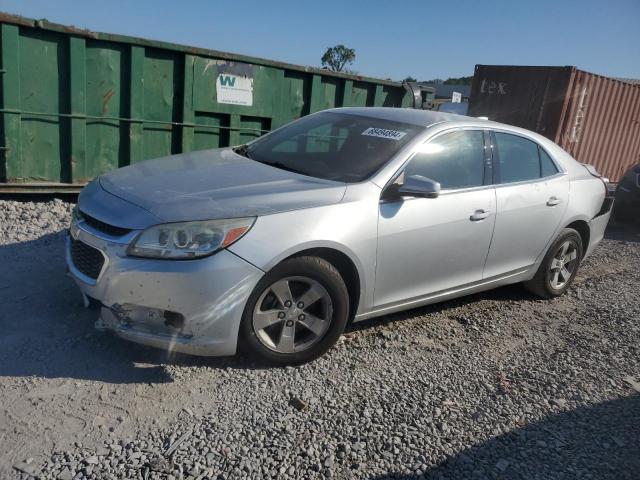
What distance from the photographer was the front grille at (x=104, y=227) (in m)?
3.07

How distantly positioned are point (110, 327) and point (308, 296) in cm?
113

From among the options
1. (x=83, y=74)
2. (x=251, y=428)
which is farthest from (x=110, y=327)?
(x=83, y=74)

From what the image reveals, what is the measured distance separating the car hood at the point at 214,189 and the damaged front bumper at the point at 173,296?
0.26 metres

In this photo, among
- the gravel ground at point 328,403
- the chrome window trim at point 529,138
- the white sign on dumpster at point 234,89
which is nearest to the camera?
the gravel ground at point 328,403

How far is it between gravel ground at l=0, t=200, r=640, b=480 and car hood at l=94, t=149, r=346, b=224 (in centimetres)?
95

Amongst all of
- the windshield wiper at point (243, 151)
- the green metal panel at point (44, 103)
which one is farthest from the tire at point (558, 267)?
the green metal panel at point (44, 103)

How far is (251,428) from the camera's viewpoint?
9.44 ft

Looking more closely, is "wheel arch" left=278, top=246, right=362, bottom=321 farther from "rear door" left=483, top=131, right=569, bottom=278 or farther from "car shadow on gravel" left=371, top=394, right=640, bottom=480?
"rear door" left=483, top=131, right=569, bottom=278

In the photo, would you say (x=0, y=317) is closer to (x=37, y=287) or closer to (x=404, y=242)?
(x=37, y=287)

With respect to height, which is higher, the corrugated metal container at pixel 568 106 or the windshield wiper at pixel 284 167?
the corrugated metal container at pixel 568 106

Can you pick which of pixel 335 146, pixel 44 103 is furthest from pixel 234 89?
pixel 335 146

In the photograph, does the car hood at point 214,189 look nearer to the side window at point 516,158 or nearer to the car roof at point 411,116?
the car roof at point 411,116

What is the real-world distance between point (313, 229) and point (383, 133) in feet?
3.98

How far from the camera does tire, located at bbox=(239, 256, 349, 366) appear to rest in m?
3.24
